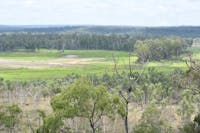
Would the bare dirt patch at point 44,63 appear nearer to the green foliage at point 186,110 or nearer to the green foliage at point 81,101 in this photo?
the green foliage at point 186,110

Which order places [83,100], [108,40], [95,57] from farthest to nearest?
1. [108,40]
2. [95,57]
3. [83,100]

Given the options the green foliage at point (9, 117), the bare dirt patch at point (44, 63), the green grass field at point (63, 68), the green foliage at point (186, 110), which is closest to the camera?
the green foliage at point (9, 117)

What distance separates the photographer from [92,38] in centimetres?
19212

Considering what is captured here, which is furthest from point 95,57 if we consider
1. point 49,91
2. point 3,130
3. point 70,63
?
point 3,130

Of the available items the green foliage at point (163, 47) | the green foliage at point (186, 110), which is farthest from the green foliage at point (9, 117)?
the green foliage at point (163, 47)

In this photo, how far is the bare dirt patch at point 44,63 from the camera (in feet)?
452

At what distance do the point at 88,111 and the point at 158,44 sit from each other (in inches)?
4736

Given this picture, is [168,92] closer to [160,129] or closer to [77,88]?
[160,129]

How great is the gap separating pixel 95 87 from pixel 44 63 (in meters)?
113

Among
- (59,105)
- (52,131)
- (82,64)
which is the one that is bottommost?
(82,64)

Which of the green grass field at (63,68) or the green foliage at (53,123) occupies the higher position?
the green foliage at (53,123)

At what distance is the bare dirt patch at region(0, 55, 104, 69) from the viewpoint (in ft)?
452

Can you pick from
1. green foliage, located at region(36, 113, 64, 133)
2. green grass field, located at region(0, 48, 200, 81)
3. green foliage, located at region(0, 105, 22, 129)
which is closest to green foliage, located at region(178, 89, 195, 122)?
green foliage, located at region(0, 105, 22, 129)

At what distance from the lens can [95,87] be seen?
30.8m
